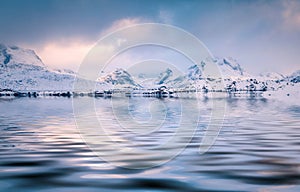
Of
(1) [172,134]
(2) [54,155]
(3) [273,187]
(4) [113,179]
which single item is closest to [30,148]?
(2) [54,155]

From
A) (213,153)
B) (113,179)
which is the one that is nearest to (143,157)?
(213,153)

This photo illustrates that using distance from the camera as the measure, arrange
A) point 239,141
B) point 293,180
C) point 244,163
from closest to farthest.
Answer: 1. point 293,180
2. point 244,163
3. point 239,141

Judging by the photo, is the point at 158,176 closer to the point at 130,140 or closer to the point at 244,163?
the point at 244,163

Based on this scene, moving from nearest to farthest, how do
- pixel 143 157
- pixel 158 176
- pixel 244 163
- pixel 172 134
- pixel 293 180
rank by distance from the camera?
pixel 293 180 < pixel 158 176 < pixel 244 163 < pixel 143 157 < pixel 172 134

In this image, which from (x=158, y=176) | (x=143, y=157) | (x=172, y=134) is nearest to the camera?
(x=158, y=176)

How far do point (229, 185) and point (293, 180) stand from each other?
220cm

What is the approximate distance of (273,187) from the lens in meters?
11.8

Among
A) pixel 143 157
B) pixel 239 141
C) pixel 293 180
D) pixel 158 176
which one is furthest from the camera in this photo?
pixel 239 141

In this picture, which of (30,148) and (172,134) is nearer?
(30,148)

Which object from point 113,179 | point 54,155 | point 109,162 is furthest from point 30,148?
point 113,179

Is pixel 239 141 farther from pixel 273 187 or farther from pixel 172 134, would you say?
pixel 273 187

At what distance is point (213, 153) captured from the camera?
61.0 ft

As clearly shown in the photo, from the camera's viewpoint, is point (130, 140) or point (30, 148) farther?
point (130, 140)

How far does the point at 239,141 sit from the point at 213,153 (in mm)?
5181
